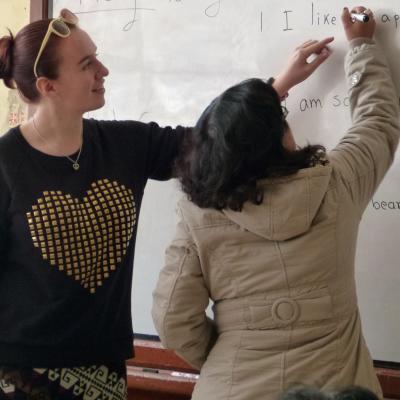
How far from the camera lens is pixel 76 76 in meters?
1.25

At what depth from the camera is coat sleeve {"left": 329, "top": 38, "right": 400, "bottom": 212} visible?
1095 mm

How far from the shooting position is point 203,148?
3.47 ft

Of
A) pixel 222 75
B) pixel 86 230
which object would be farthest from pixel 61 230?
pixel 222 75

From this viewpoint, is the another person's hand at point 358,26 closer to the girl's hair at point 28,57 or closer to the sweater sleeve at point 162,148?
the sweater sleeve at point 162,148

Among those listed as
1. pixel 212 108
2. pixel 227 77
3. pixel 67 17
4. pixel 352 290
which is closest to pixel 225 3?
pixel 227 77

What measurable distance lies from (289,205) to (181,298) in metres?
0.26

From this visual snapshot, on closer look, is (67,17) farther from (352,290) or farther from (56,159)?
(352,290)

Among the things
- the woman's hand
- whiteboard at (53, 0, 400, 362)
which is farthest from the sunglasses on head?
the woman's hand

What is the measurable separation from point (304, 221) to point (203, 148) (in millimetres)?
203

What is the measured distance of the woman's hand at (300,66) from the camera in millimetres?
1332

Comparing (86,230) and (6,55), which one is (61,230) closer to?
(86,230)

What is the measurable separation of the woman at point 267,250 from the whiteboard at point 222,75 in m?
0.21

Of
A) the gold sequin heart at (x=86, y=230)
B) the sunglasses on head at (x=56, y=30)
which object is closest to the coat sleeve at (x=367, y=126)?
the gold sequin heart at (x=86, y=230)

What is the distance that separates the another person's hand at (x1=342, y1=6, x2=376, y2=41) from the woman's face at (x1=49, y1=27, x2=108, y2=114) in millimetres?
506
